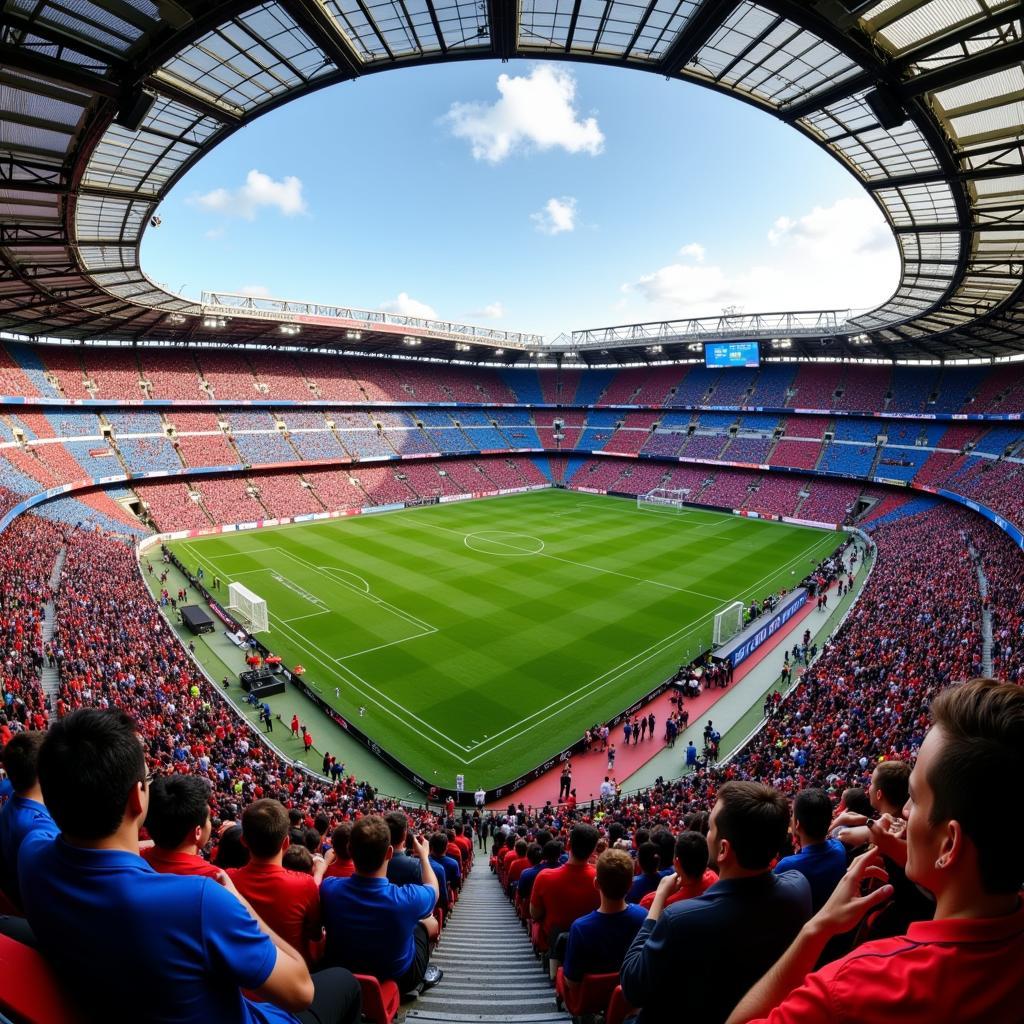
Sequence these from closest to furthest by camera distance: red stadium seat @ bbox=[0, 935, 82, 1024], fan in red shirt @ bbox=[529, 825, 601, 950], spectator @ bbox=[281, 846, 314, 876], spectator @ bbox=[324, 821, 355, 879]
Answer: red stadium seat @ bbox=[0, 935, 82, 1024] < spectator @ bbox=[281, 846, 314, 876] < fan in red shirt @ bbox=[529, 825, 601, 950] < spectator @ bbox=[324, 821, 355, 879]

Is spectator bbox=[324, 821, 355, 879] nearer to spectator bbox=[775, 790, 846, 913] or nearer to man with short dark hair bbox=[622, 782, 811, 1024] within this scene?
man with short dark hair bbox=[622, 782, 811, 1024]

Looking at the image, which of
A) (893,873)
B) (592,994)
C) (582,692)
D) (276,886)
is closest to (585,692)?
(582,692)

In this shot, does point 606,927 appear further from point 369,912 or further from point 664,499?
point 664,499

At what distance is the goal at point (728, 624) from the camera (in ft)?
92.6

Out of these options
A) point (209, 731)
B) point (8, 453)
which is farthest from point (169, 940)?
point (8, 453)

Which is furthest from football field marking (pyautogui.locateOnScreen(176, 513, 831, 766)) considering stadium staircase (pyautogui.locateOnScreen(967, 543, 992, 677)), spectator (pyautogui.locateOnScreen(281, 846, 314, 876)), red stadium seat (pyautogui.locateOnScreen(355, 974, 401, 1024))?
red stadium seat (pyautogui.locateOnScreen(355, 974, 401, 1024))

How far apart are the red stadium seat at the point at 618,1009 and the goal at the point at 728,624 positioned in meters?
25.6

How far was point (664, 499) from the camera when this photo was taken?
6178 centimetres

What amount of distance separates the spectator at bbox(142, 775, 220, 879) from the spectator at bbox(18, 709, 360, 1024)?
2.88ft

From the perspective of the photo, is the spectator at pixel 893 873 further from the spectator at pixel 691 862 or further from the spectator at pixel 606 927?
the spectator at pixel 606 927

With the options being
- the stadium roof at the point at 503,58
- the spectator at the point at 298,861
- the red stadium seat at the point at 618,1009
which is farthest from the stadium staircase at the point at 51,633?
the red stadium seat at the point at 618,1009

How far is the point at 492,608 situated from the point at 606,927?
27803 millimetres

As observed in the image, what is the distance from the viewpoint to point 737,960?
8.59ft

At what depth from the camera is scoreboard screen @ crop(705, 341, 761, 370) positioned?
2265 inches
